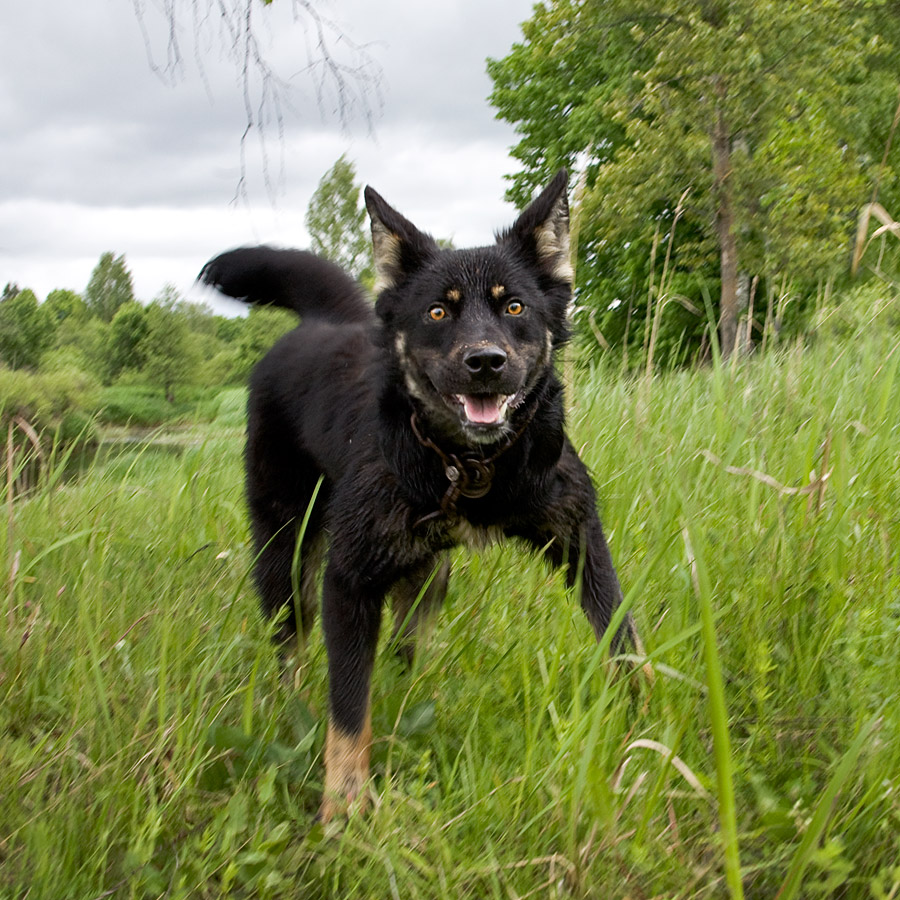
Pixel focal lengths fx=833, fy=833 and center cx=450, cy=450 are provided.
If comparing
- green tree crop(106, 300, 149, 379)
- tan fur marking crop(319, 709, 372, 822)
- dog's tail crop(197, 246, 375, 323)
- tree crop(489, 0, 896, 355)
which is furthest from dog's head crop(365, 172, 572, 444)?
green tree crop(106, 300, 149, 379)

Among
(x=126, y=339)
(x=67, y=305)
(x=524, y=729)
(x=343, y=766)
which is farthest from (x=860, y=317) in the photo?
(x=67, y=305)

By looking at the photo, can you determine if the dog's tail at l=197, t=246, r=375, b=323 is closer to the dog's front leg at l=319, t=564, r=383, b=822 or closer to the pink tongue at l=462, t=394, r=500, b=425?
the pink tongue at l=462, t=394, r=500, b=425

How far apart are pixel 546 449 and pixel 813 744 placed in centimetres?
115

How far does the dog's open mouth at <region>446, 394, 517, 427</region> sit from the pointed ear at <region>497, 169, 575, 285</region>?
0.67 meters

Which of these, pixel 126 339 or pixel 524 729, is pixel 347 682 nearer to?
pixel 524 729

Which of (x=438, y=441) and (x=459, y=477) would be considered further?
(x=438, y=441)

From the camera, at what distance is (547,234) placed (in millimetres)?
3035

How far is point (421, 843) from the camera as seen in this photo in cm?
178

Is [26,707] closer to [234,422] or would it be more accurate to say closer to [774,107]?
[234,422]

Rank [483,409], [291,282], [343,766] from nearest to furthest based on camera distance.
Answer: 1. [343,766]
2. [483,409]
3. [291,282]

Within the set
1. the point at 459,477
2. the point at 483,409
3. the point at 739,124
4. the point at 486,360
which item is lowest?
the point at 459,477

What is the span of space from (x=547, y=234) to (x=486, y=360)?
78cm

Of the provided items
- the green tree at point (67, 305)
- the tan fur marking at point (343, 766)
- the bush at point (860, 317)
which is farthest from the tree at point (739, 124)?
the green tree at point (67, 305)

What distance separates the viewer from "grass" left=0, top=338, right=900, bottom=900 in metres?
1.68
